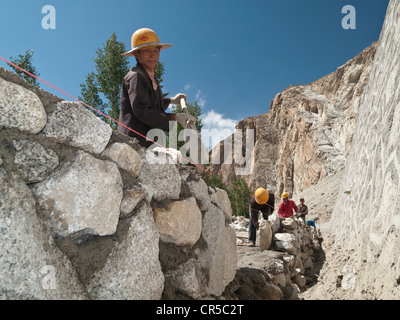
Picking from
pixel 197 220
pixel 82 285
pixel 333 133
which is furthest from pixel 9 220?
pixel 333 133

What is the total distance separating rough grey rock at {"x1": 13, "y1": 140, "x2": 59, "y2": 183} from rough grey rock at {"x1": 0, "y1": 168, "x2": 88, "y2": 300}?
0.04 meters

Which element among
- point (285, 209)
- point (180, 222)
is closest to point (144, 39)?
point (180, 222)

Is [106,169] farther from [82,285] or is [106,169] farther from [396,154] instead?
[396,154]

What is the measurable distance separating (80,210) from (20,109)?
1.48 feet

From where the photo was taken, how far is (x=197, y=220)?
1916 mm

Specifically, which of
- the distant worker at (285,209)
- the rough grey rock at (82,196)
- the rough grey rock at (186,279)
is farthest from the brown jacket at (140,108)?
the distant worker at (285,209)

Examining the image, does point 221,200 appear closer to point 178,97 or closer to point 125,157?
point 178,97

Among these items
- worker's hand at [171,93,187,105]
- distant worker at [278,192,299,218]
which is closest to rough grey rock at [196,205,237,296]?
worker's hand at [171,93,187,105]

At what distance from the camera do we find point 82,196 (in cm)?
117

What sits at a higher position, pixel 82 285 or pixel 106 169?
pixel 106 169

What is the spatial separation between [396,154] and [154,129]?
Answer: 2.32 m

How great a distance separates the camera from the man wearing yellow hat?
6.26ft

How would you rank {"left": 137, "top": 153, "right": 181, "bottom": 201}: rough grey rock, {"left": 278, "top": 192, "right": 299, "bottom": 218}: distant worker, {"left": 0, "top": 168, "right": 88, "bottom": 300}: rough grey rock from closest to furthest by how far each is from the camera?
{"left": 0, "top": 168, "right": 88, "bottom": 300}: rough grey rock, {"left": 137, "top": 153, "right": 181, "bottom": 201}: rough grey rock, {"left": 278, "top": 192, "right": 299, "bottom": 218}: distant worker

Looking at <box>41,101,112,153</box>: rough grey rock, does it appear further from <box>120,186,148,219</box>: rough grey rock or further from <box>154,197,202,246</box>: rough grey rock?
<box>154,197,202,246</box>: rough grey rock
